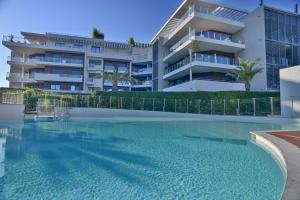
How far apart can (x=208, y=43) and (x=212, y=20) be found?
3302mm

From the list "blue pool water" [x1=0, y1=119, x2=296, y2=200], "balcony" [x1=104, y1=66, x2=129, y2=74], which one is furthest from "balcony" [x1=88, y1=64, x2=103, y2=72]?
"blue pool water" [x1=0, y1=119, x2=296, y2=200]

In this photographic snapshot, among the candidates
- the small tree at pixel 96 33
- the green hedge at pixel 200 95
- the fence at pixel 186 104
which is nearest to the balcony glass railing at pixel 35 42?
the small tree at pixel 96 33

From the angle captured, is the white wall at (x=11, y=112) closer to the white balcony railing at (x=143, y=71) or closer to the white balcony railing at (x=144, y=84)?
the white balcony railing at (x=144, y=84)

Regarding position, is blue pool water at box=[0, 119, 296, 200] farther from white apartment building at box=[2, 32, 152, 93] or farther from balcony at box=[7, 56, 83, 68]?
balcony at box=[7, 56, 83, 68]

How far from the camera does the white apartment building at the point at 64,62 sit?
133 ft

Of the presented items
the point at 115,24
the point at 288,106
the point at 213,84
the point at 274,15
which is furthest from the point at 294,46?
the point at 115,24

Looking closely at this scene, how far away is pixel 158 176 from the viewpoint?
17.4 ft

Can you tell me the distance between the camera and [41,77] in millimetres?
39281

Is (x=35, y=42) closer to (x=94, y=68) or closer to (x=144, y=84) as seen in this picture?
(x=94, y=68)

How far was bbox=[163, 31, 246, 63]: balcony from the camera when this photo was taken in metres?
28.8

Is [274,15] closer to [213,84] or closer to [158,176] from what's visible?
[213,84]

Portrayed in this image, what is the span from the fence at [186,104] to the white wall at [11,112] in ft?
17.8

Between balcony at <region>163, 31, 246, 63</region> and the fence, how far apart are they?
25.5 feet

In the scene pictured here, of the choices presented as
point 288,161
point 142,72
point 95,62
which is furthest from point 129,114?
point 288,161
